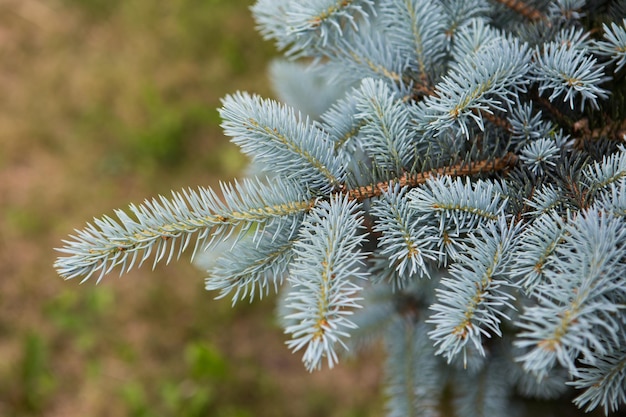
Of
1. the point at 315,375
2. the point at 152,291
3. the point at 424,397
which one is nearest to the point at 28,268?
the point at 152,291

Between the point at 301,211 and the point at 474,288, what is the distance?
271mm

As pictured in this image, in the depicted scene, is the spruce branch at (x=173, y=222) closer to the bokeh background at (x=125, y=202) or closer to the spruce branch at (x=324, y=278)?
the spruce branch at (x=324, y=278)

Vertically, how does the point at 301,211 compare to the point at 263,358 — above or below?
above

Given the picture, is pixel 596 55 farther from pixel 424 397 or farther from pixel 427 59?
pixel 424 397

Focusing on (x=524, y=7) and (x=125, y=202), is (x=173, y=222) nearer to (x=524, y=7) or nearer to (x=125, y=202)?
(x=524, y=7)

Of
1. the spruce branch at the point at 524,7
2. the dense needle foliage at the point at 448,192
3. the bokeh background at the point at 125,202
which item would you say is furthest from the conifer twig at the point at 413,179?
the bokeh background at the point at 125,202

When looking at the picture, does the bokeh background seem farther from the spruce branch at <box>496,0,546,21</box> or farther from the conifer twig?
the spruce branch at <box>496,0,546,21</box>

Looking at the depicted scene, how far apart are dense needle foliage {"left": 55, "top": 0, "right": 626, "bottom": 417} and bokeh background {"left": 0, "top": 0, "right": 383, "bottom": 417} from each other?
1.17m

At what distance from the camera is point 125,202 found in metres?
2.38

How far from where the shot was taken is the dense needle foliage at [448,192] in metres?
0.65

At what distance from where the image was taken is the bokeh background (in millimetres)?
1869

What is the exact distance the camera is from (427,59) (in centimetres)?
95

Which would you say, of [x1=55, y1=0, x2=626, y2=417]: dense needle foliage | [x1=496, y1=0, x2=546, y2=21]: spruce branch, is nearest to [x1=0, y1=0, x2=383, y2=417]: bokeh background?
[x1=55, y1=0, x2=626, y2=417]: dense needle foliage

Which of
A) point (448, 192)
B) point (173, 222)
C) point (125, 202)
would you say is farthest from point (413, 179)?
point (125, 202)
